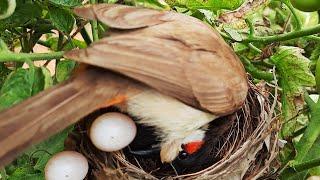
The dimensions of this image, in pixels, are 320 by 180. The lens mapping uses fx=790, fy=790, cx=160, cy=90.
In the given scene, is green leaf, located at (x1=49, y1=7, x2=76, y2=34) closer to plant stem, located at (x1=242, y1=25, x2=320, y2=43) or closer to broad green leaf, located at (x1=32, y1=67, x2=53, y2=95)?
broad green leaf, located at (x1=32, y1=67, x2=53, y2=95)

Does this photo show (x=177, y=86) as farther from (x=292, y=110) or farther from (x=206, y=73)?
(x=292, y=110)

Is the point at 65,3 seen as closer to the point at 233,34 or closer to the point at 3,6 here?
the point at 3,6

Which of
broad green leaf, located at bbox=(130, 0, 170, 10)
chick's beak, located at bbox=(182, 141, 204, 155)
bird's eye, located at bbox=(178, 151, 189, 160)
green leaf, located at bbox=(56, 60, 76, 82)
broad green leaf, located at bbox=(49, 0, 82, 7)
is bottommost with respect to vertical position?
bird's eye, located at bbox=(178, 151, 189, 160)

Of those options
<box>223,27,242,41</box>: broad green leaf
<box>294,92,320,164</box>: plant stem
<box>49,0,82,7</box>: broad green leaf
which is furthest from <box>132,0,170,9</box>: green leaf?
<box>294,92,320,164</box>: plant stem

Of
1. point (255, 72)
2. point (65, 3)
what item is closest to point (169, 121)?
point (65, 3)

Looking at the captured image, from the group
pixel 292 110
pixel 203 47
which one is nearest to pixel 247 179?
pixel 292 110

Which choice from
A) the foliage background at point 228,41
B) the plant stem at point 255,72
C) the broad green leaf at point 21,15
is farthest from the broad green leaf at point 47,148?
the plant stem at point 255,72
